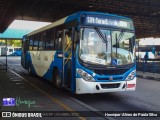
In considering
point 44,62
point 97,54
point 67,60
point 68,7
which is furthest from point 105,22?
point 68,7

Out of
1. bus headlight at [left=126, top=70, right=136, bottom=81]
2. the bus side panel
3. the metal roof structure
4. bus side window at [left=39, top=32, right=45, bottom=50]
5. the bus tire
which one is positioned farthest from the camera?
the metal roof structure

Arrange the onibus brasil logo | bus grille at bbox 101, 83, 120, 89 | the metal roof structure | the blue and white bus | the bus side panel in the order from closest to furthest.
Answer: the onibus brasil logo, the blue and white bus, bus grille at bbox 101, 83, 120, 89, the bus side panel, the metal roof structure

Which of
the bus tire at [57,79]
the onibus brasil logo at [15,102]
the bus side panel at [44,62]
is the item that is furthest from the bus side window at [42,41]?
the onibus brasil logo at [15,102]

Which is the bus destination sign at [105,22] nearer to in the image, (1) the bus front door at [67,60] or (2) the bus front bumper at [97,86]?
(1) the bus front door at [67,60]

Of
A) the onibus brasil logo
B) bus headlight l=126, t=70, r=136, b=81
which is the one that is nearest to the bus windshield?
bus headlight l=126, t=70, r=136, b=81

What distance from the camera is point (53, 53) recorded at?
13078 millimetres

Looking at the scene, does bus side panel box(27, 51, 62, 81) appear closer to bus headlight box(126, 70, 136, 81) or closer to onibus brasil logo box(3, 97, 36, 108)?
onibus brasil logo box(3, 97, 36, 108)

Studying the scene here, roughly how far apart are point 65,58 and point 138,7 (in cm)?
1457

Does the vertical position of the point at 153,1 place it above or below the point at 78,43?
above

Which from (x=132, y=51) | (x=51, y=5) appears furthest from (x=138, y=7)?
(x=132, y=51)

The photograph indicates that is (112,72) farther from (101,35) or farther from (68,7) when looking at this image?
(68,7)

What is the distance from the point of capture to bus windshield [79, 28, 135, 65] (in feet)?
33.3

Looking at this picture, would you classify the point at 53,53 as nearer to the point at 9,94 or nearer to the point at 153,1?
the point at 9,94

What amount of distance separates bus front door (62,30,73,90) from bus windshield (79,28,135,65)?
2.47ft
